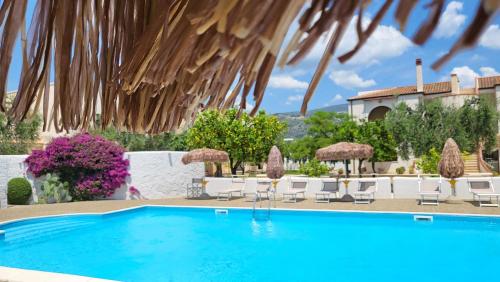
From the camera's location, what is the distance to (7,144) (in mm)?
20672

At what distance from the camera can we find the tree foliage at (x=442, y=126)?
24797mm

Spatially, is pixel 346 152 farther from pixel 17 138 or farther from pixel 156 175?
pixel 17 138

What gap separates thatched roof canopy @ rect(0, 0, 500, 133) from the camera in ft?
1.88

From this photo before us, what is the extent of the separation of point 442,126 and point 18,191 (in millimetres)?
23803

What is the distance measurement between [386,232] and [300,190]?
196 inches

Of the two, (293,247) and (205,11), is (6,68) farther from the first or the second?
(293,247)

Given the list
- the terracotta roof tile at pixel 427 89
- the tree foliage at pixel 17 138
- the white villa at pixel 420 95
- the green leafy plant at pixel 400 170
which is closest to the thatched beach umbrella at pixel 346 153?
the green leafy plant at pixel 400 170

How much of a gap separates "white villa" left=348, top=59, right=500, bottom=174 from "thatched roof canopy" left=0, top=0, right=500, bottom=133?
1087 inches

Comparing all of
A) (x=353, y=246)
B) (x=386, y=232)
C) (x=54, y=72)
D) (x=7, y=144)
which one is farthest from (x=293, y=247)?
(x=7, y=144)

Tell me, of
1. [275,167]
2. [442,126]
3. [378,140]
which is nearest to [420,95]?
[442,126]

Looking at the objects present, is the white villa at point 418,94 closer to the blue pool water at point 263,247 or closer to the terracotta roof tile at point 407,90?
the terracotta roof tile at point 407,90

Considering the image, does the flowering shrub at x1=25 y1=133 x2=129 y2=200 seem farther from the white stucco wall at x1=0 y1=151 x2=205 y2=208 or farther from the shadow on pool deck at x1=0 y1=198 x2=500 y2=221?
the shadow on pool deck at x1=0 y1=198 x2=500 y2=221

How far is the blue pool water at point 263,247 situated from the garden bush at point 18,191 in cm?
420

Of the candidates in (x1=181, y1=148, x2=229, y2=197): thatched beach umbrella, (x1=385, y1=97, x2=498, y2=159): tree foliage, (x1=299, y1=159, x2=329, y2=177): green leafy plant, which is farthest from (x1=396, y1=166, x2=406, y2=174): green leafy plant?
(x1=181, y1=148, x2=229, y2=197): thatched beach umbrella
